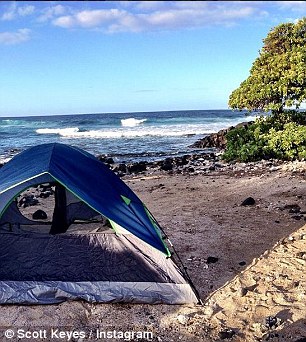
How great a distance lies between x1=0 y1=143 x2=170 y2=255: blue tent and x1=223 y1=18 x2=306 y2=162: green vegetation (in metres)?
9.10

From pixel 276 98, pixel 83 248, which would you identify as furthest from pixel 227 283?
pixel 276 98

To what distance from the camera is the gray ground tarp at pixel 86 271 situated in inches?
203

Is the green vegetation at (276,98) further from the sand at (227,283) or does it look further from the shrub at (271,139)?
the sand at (227,283)

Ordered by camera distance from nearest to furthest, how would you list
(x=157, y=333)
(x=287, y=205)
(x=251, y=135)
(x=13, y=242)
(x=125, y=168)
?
1. (x=157, y=333)
2. (x=13, y=242)
3. (x=287, y=205)
4. (x=251, y=135)
5. (x=125, y=168)

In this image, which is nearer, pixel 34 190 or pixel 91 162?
pixel 91 162

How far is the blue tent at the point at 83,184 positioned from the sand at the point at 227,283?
0.89 metres

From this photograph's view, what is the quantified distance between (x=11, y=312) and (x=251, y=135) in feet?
39.4

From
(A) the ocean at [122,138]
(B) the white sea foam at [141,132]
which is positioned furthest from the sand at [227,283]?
(B) the white sea foam at [141,132]

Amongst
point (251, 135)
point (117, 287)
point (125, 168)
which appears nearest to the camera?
point (117, 287)

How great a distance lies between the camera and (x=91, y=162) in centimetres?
662

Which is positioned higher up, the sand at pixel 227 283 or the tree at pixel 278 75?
the tree at pixel 278 75

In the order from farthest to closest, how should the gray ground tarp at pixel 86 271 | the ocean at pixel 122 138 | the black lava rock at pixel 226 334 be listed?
the ocean at pixel 122 138 → the gray ground tarp at pixel 86 271 → the black lava rock at pixel 226 334

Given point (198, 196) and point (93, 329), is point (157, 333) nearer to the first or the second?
point (93, 329)

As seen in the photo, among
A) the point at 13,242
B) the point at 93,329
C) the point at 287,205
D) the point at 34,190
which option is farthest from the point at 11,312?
the point at 34,190
